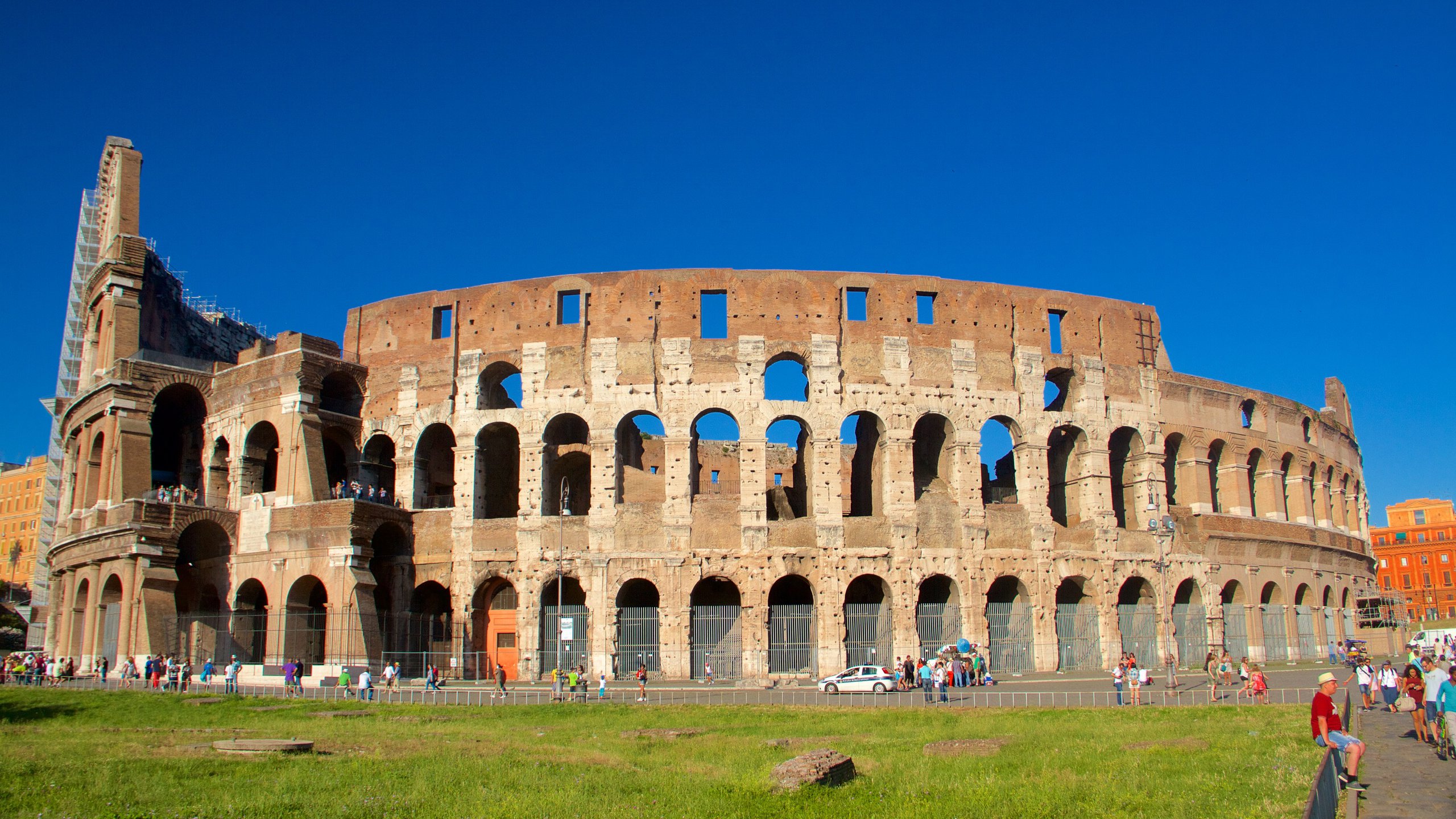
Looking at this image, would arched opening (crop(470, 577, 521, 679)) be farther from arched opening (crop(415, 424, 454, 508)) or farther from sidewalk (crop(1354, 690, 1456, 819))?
sidewalk (crop(1354, 690, 1456, 819))

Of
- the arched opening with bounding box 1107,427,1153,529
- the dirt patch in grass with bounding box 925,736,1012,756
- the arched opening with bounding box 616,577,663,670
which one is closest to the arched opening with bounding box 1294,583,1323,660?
the arched opening with bounding box 1107,427,1153,529

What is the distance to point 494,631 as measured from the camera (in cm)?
3203

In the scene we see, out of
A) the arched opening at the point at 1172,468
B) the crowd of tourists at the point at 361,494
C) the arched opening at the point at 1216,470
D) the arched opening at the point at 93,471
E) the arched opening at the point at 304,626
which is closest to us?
the arched opening at the point at 304,626

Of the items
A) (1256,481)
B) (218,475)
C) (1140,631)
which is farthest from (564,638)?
(1256,481)

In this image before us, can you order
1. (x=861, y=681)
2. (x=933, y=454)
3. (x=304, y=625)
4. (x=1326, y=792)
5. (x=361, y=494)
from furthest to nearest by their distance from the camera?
(x=933, y=454), (x=361, y=494), (x=304, y=625), (x=861, y=681), (x=1326, y=792)

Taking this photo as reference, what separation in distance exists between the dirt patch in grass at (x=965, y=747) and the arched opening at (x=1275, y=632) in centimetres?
2582

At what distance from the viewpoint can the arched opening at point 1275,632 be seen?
37.4m

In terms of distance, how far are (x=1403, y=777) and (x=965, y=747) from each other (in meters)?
5.01

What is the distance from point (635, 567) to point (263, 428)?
1312cm

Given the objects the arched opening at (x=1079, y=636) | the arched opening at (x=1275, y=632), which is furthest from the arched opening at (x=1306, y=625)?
the arched opening at (x=1079, y=636)

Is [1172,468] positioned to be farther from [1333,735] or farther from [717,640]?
[1333,735]

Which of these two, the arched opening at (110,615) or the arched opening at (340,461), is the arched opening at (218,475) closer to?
the arched opening at (340,461)

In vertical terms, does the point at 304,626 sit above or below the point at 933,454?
below

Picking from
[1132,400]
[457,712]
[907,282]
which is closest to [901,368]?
[907,282]
